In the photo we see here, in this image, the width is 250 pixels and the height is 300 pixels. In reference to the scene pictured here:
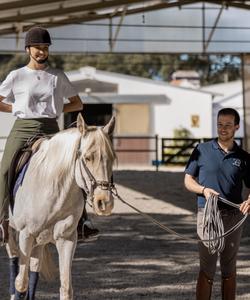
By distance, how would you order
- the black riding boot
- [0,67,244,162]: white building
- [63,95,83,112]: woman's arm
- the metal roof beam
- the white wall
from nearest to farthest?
the black riding boot → [63,95,83,112]: woman's arm → the metal roof beam → [0,67,244,162]: white building → the white wall

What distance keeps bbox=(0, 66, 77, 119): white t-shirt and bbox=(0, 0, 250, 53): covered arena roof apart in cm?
1337

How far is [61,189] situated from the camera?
14.9 feet

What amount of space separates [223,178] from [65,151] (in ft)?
3.67

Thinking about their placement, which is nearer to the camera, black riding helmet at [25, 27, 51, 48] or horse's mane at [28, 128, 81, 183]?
horse's mane at [28, 128, 81, 183]

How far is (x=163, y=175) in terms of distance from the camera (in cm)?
1973

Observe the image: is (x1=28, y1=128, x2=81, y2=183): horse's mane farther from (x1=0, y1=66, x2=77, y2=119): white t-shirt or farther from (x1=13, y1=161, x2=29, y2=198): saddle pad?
(x1=0, y1=66, x2=77, y2=119): white t-shirt

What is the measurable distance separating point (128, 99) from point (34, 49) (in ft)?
94.0

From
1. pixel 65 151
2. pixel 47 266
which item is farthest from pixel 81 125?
pixel 47 266

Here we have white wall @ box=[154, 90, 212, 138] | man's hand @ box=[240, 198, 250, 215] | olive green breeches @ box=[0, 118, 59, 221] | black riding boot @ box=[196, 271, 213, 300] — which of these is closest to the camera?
man's hand @ box=[240, 198, 250, 215]

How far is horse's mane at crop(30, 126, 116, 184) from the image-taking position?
420 cm

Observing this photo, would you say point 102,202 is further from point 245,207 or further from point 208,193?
point 245,207

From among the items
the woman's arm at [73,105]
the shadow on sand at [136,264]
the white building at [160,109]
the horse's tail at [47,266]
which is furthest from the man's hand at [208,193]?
the white building at [160,109]

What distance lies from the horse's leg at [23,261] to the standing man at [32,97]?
33 centimetres

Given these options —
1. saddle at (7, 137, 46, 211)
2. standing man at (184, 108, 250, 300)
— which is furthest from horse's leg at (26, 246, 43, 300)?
standing man at (184, 108, 250, 300)
